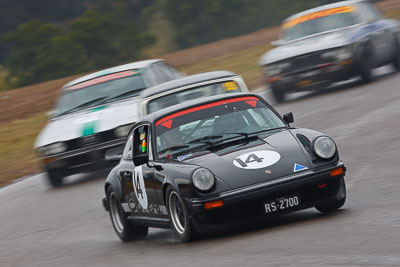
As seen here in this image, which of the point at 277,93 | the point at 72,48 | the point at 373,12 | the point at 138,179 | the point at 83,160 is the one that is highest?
the point at 373,12

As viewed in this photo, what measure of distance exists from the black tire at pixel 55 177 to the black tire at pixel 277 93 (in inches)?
226

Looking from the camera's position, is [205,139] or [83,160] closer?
[205,139]

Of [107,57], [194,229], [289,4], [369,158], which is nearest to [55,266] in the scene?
[194,229]

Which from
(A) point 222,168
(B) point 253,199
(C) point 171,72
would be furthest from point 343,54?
(B) point 253,199

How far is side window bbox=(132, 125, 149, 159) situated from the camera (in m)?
8.70

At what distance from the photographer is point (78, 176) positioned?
1546 centimetres

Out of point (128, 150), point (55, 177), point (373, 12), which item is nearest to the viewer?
point (128, 150)

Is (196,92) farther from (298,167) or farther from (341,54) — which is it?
(341,54)

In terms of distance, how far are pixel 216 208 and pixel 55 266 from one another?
1736 millimetres

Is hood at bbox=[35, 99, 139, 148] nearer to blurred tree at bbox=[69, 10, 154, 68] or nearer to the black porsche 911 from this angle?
the black porsche 911

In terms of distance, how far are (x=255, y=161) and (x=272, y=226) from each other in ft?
1.94

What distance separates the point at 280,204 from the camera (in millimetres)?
7336

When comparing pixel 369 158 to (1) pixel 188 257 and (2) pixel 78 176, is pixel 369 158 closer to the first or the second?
(1) pixel 188 257

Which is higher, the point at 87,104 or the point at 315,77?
the point at 87,104
